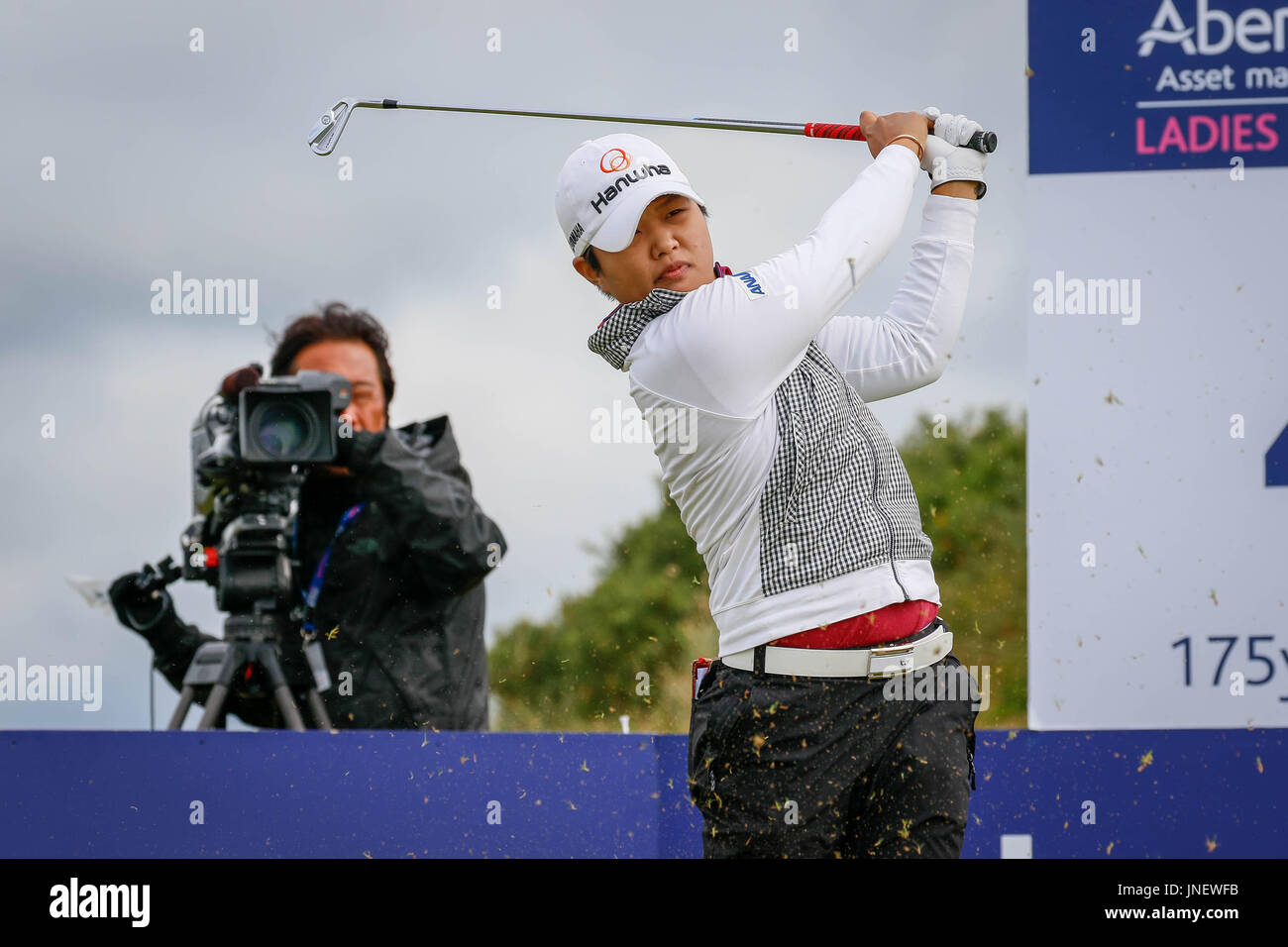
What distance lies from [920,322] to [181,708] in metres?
2.16

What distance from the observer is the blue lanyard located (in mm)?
3109

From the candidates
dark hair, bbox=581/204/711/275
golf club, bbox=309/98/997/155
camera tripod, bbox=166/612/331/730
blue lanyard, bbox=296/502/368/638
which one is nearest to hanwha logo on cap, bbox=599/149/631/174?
dark hair, bbox=581/204/711/275

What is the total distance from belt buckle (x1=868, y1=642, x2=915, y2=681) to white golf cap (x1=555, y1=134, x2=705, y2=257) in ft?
2.10

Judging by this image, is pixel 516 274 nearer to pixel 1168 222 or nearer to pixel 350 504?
pixel 350 504

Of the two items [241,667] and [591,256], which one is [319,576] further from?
[591,256]

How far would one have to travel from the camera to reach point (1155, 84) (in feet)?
9.96

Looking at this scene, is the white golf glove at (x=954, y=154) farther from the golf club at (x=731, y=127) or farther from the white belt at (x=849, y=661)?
the white belt at (x=849, y=661)

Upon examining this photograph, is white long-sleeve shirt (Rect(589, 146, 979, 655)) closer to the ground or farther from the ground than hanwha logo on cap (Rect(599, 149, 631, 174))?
closer to the ground

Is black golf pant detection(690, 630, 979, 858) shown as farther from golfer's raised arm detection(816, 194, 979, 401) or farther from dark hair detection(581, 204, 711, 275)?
dark hair detection(581, 204, 711, 275)

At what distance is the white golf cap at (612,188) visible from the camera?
1644 mm

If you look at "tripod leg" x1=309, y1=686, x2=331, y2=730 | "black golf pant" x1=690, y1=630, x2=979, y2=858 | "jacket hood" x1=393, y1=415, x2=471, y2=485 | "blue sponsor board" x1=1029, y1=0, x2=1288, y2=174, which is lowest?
"tripod leg" x1=309, y1=686, x2=331, y2=730
